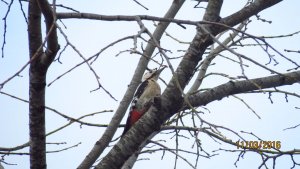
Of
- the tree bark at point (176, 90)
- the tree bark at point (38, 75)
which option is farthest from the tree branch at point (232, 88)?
the tree bark at point (38, 75)

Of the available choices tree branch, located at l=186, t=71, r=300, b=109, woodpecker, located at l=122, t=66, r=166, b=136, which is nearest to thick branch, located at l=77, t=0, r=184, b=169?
tree branch, located at l=186, t=71, r=300, b=109

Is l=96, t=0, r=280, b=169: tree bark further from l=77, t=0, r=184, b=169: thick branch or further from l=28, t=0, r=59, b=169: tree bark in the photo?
l=28, t=0, r=59, b=169: tree bark

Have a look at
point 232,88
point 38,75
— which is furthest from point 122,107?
point 38,75

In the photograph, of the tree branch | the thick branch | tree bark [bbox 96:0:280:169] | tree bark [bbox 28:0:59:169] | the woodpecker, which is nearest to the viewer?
tree bark [bbox 28:0:59:169]

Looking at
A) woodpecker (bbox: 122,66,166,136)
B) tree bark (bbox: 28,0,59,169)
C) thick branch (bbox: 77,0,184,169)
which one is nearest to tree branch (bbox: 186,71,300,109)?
thick branch (bbox: 77,0,184,169)

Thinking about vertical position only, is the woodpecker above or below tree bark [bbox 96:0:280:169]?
above

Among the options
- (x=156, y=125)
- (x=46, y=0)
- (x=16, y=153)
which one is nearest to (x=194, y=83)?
(x=156, y=125)

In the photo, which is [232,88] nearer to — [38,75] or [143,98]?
[38,75]

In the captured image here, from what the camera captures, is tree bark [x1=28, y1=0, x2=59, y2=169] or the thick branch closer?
tree bark [x1=28, y1=0, x2=59, y2=169]

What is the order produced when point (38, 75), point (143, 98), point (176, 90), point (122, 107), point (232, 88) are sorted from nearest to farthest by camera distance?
point (38, 75), point (176, 90), point (232, 88), point (122, 107), point (143, 98)

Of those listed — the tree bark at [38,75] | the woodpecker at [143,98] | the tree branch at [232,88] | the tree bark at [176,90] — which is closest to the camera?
the tree bark at [38,75]

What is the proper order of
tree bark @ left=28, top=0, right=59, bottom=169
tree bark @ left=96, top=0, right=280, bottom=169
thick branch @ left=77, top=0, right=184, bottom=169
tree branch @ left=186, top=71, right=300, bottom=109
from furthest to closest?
thick branch @ left=77, top=0, right=184, bottom=169
tree branch @ left=186, top=71, right=300, bottom=109
tree bark @ left=96, top=0, right=280, bottom=169
tree bark @ left=28, top=0, right=59, bottom=169

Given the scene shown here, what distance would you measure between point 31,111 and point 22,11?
2.16 ft
